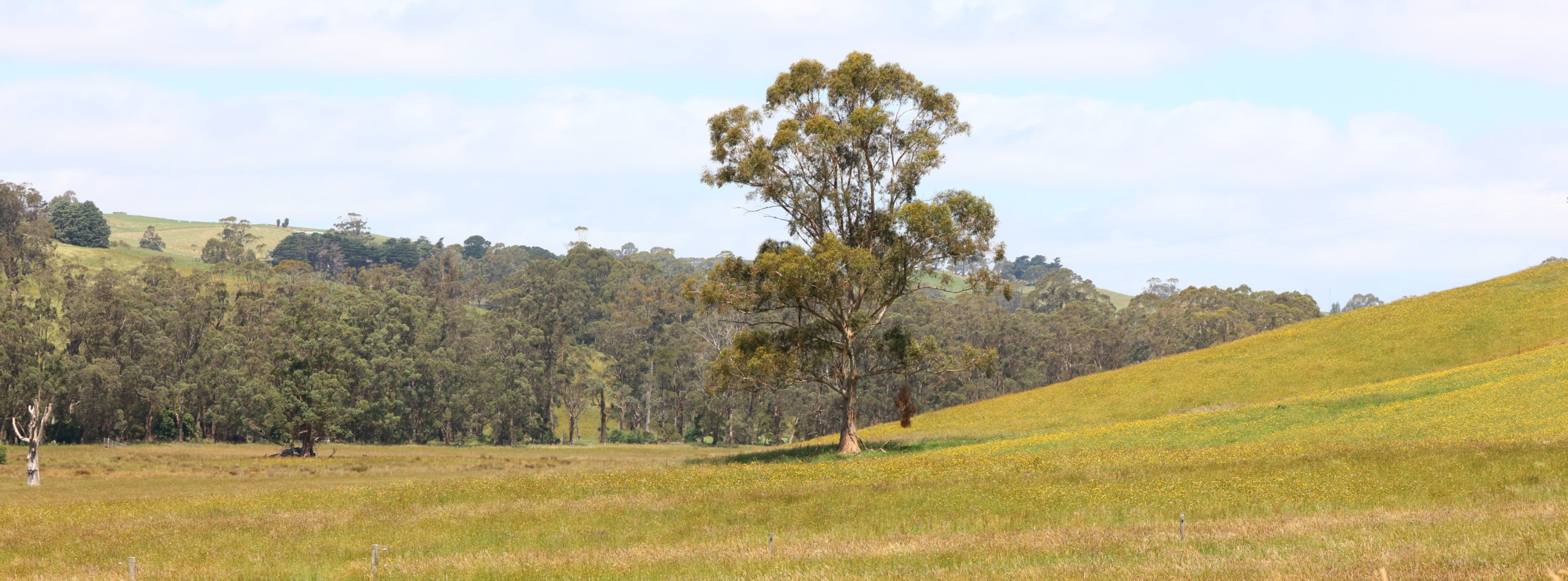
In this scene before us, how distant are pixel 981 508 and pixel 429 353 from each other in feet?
365

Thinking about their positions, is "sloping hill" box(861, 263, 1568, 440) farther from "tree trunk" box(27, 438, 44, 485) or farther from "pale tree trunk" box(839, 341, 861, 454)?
"tree trunk" box(27, 438, 44, 485)

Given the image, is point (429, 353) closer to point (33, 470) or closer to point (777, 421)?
point (777, 421)

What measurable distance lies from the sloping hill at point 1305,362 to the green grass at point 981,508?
167cm

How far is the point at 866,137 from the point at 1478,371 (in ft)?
107

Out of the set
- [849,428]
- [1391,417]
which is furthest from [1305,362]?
[849,428]

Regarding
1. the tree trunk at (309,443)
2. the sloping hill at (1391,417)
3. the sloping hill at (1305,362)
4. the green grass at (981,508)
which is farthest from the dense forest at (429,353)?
the green grass at (981,508)

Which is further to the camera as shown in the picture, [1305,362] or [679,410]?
[679,410]

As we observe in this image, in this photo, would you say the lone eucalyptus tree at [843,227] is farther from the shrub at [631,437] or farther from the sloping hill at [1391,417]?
the shrub at [631,437]

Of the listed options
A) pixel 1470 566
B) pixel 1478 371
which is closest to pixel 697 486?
pixel 1470 566

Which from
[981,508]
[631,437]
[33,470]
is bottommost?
[631,437]

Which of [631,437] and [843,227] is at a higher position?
[843,227]

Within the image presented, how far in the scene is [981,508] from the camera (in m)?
27.3

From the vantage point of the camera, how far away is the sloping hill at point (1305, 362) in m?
61.3

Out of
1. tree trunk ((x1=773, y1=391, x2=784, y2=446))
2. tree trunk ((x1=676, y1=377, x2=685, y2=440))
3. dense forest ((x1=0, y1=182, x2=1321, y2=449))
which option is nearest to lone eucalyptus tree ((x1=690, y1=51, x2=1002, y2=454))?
dense forest ((x1=0, y1=182, x2=1321, y2=449))
